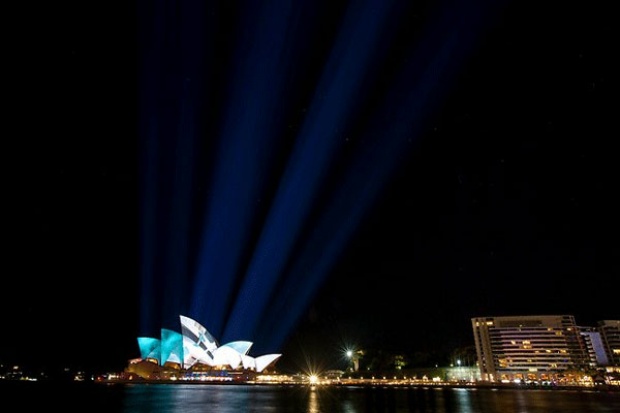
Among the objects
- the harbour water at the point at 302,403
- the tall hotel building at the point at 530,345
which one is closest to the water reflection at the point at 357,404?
the harbour water at the point at 302,403

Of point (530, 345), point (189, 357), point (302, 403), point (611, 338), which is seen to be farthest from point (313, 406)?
point (611, 338)

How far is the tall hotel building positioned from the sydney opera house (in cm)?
7050

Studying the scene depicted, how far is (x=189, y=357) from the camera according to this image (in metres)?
89.4

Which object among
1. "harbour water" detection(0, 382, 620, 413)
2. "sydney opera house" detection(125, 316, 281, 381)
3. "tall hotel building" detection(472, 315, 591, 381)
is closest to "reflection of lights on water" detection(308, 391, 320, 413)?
"harbour water" detection(0, 382, 620, 413)

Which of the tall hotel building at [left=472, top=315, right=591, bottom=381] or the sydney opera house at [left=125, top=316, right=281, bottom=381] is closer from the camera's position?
the sydney opera house at [left=125, top=316, right=281, bottom=381]

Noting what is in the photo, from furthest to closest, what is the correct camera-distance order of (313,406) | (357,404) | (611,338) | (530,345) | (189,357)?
(611,338) < (530,345) < (189,357) < (357,404) < (313,406)

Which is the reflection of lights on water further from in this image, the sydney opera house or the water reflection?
the sydney opera house

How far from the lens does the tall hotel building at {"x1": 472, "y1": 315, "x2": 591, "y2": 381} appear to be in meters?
125

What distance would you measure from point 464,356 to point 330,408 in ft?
363

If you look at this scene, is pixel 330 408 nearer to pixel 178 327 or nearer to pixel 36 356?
pixel 178 327

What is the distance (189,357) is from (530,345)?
3736 inches

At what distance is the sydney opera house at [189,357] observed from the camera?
85.4 meters

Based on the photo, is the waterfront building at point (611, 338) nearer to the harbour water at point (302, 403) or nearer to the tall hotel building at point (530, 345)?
the tall hotel building at point (530, 345)

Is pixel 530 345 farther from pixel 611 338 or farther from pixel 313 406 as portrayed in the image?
pixel 313 406
